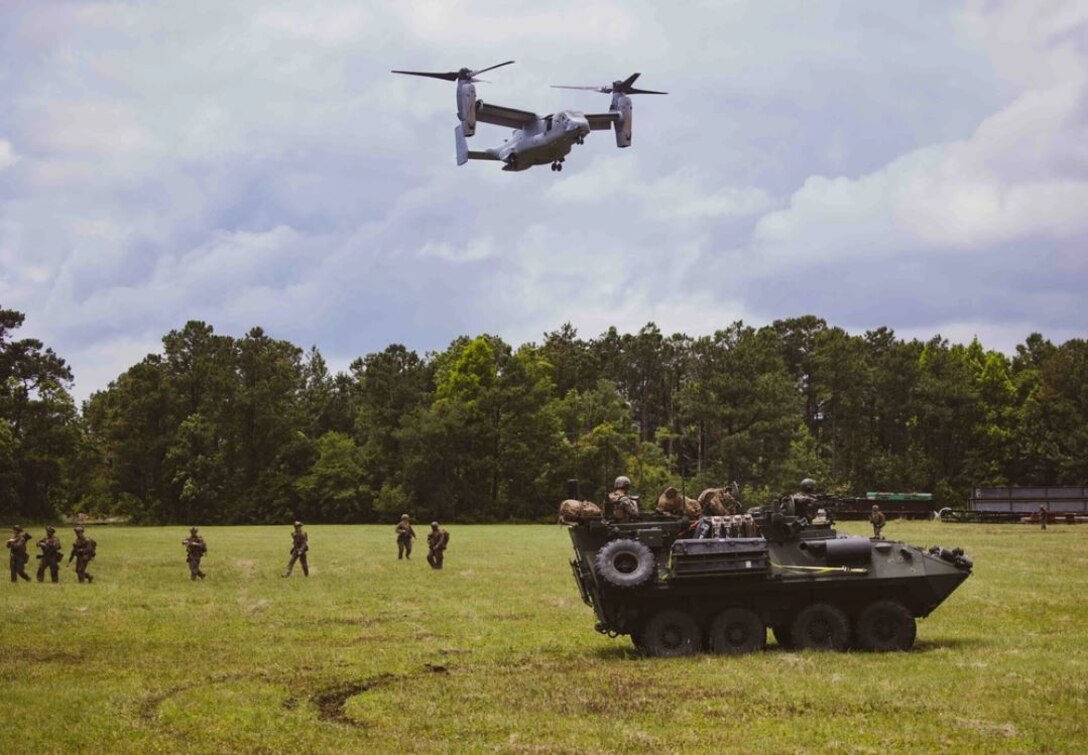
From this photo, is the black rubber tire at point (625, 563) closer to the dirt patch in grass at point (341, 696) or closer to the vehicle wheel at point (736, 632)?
the vehicle wheel at point (736, 632)

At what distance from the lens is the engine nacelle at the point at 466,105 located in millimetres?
31312

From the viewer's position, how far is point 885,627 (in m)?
19.4

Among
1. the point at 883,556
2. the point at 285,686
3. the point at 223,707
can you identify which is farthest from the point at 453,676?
the point at 883,556

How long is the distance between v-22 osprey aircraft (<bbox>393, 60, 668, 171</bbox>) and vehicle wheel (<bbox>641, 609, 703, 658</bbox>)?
16214mm

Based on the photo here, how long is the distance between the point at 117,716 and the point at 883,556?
40.4ft

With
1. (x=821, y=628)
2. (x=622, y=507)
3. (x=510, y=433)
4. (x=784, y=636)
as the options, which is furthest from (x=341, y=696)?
(x=510, y=433)

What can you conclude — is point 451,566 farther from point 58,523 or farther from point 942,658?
point 58,523

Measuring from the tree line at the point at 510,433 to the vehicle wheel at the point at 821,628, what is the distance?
6946 cm

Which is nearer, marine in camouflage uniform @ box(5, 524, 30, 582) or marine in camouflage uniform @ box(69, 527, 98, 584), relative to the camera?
marine in camouflage uniform @ box(5, 524, 30, 582)

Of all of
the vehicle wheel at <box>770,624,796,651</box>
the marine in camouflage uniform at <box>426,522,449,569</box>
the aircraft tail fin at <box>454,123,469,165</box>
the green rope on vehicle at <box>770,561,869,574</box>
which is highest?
the aircraft tail fin at <box>454,123,469,165</box>

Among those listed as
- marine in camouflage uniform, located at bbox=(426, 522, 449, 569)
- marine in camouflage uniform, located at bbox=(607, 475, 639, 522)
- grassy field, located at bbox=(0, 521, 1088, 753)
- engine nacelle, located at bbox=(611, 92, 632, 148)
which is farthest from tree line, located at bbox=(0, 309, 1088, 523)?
marine in camouflage uniform, located at bbox=(607, 475, 639, 522)

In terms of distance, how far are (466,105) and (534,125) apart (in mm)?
3036

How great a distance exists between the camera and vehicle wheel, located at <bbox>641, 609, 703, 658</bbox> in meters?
19.3

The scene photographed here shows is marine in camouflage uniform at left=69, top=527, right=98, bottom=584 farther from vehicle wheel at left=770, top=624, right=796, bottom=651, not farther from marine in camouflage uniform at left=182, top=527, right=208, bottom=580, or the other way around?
vehicle wheel at left=770, top=624, right=796, bottom=651
